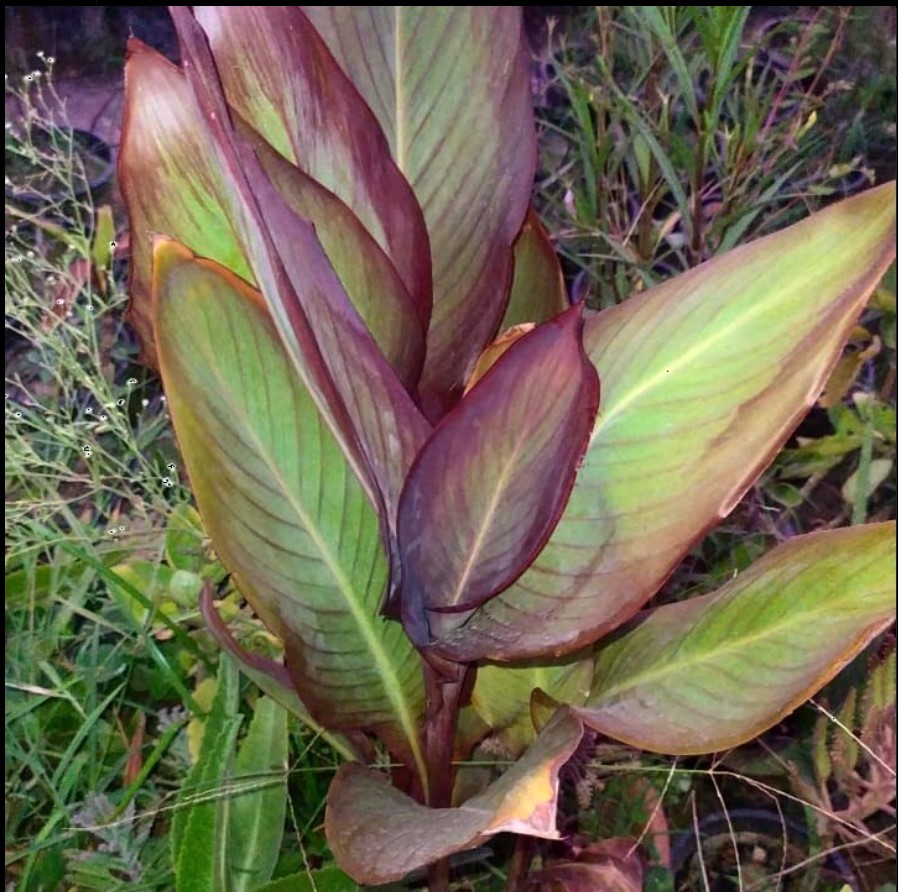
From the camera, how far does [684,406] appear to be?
Result: 567 mm

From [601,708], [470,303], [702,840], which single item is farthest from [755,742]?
[470,303]

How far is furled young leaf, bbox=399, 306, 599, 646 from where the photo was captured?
1.66 feet

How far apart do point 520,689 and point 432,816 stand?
0.15 meters

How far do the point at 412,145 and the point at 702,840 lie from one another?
1.89 feet

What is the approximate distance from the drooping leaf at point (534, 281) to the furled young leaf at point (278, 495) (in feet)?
0.70

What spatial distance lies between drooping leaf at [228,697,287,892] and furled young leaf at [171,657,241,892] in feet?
0.05

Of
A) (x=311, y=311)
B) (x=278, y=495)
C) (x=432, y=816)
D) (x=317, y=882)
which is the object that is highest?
(x=311, y=311)

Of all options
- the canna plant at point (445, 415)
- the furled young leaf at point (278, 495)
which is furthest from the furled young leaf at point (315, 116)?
the furled young leaf at point (278, 495)

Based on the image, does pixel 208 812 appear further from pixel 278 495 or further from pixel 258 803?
pixel 278 495

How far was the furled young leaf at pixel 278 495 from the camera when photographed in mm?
578

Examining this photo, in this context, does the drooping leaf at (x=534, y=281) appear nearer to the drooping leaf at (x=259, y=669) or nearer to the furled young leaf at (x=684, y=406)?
the furled young leaf at (x=684, y=406)

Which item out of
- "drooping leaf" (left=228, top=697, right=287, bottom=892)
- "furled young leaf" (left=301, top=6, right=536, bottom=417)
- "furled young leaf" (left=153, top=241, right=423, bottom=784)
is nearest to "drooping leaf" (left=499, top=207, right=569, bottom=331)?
"furled young leaf" (left=301, top=6, right=536, bottom=417)

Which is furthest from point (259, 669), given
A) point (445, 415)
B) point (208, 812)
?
point (445, 415)

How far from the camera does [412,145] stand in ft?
2.35
